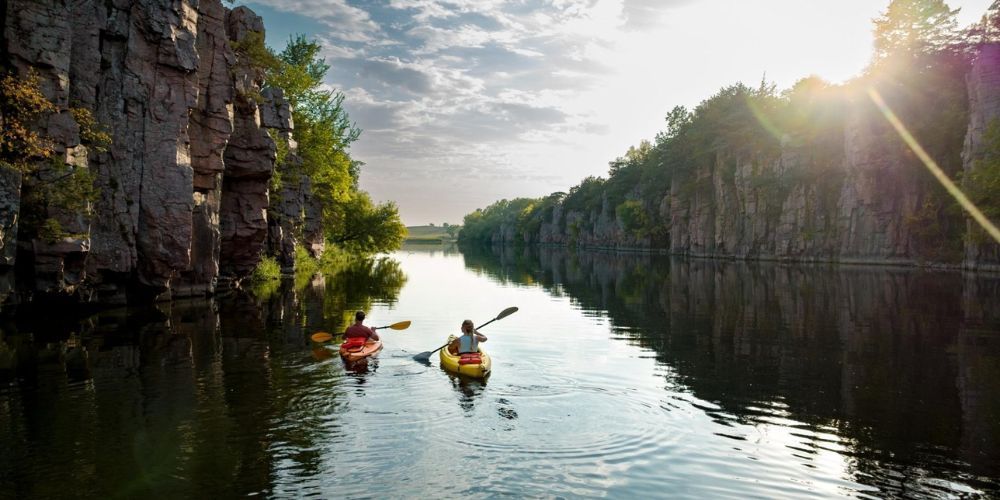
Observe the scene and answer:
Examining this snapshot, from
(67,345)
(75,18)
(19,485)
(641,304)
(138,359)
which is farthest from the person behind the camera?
(641,304)

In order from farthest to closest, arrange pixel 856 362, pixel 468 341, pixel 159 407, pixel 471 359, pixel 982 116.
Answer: pixel 982 116 < pixel 856 362 < pixel 468 341 < pixel 471 359 < pixel 159 407

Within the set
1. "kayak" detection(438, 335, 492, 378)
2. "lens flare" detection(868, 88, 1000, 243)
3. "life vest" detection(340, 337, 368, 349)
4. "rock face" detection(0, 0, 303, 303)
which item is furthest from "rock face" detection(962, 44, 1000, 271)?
"rock face" detection(0, 0, 303, 303)

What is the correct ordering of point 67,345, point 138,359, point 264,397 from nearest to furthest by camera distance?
point 264,397 → point 138,359 → point 67,345

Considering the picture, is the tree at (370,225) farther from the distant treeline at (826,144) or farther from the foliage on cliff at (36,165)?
the foliage on cliff at (36,165)

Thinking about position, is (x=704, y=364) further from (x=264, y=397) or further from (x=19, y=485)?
(x=19, y=485)

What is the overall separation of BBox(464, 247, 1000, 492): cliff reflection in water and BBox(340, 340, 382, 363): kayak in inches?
297

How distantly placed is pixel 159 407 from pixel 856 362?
15.8 m

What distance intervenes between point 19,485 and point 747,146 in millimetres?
86540

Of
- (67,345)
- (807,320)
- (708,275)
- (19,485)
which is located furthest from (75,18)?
(708,275)

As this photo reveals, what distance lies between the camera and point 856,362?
16781 millimetres

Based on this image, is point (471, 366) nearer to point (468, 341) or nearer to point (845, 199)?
point (468, 341)

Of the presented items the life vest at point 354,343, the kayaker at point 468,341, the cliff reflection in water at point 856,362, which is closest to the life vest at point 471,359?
the kayaker at point 468,341

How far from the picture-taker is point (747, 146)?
84562 mm

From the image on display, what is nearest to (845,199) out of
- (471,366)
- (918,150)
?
(918,150)
